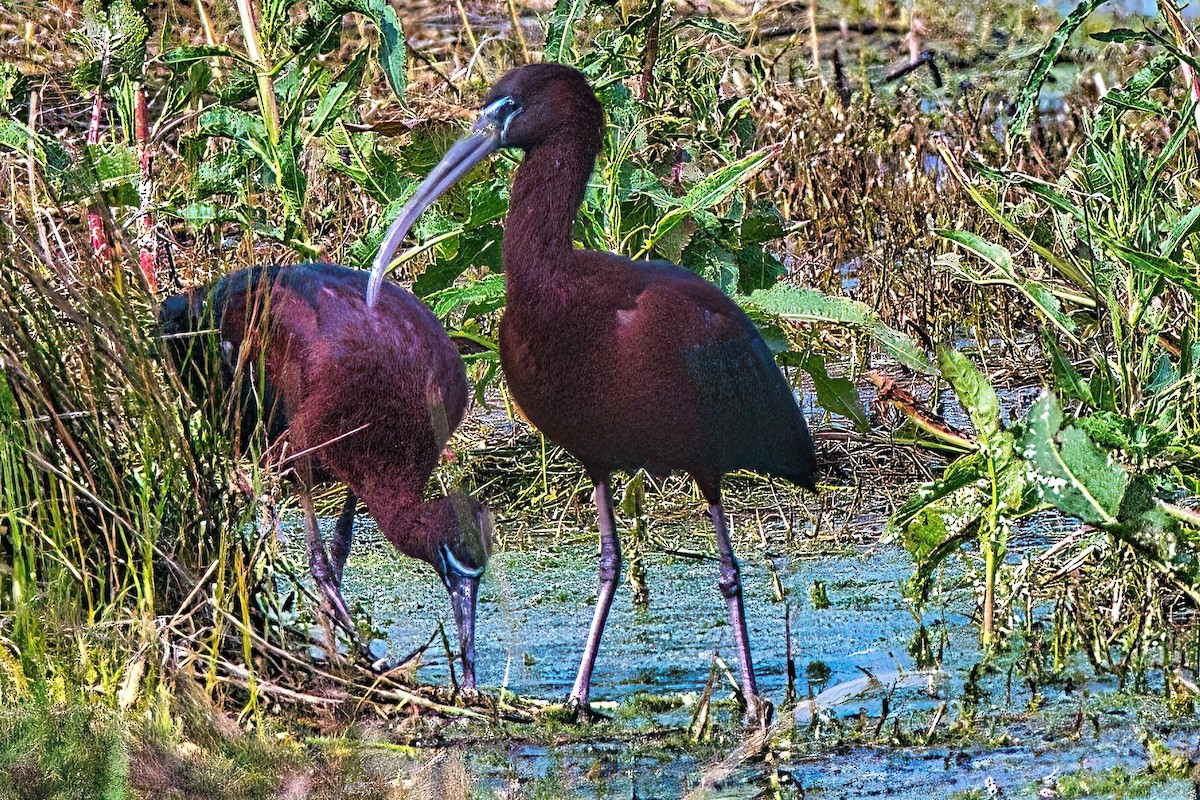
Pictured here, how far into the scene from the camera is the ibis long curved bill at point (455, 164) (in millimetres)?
3967

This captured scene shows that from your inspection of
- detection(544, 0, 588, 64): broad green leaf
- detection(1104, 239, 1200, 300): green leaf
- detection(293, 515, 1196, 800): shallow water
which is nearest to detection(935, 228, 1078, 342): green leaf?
detection(1104, 239, 1200, 300): green leaf

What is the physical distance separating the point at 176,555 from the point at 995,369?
3868 mm

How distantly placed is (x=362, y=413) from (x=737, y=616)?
3.39 feet

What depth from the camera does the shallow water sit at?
3.29 meters

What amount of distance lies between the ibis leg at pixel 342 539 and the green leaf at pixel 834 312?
1283mm

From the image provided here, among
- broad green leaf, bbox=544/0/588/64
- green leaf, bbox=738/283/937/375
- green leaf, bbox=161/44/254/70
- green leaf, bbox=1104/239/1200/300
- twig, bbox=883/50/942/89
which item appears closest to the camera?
green leaf, bbox=1104/239/1200/300

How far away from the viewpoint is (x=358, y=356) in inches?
158

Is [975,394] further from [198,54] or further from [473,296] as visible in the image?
[198,54]

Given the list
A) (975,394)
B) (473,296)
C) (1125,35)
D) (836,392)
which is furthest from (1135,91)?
(473,296)

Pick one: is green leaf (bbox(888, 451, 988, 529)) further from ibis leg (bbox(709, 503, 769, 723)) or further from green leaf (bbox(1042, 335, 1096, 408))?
ibis leg (bbox(709, 503, 769, 723))

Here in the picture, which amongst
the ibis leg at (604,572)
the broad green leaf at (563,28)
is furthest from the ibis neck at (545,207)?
the broad green leaf at (563,28)

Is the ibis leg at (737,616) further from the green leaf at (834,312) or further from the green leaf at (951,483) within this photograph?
the green leaf at (834,312)

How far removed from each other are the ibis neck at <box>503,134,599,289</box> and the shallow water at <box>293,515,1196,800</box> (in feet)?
2.42

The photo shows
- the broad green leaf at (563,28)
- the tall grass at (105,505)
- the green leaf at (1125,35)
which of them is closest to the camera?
the tall grass at (105,505)
